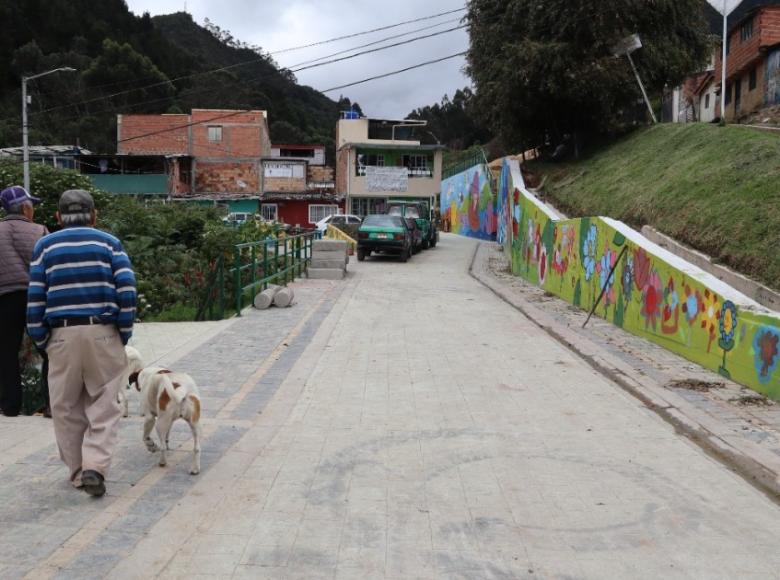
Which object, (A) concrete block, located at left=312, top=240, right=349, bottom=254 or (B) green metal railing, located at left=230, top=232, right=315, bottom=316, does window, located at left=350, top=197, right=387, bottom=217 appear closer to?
(A) concrete block, located at left=312, top=240, right=349, bottom=254

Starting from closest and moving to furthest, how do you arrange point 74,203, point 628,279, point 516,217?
point 74,203 → point 628,279 → point 516,217

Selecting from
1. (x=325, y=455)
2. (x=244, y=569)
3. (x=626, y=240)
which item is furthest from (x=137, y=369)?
(x=626, y=240)

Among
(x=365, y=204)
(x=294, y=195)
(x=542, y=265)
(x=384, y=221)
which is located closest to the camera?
(x=542, y=265)

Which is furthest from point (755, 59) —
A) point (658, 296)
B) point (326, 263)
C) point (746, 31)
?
point (658, 296)

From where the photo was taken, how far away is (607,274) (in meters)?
12.2

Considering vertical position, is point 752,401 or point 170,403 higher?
point 170,403

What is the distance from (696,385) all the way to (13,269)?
671cm

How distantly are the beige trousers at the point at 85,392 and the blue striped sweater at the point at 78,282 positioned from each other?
9cm

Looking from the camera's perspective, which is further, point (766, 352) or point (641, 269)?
point (641, 269)

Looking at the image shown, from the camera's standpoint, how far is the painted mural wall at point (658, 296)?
729 cm

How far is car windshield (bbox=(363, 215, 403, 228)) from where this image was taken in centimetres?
2432

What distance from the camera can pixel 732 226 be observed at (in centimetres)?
1098

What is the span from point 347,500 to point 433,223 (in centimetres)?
2709

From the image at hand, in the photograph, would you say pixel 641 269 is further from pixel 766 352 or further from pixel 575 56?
pixel 575 56
